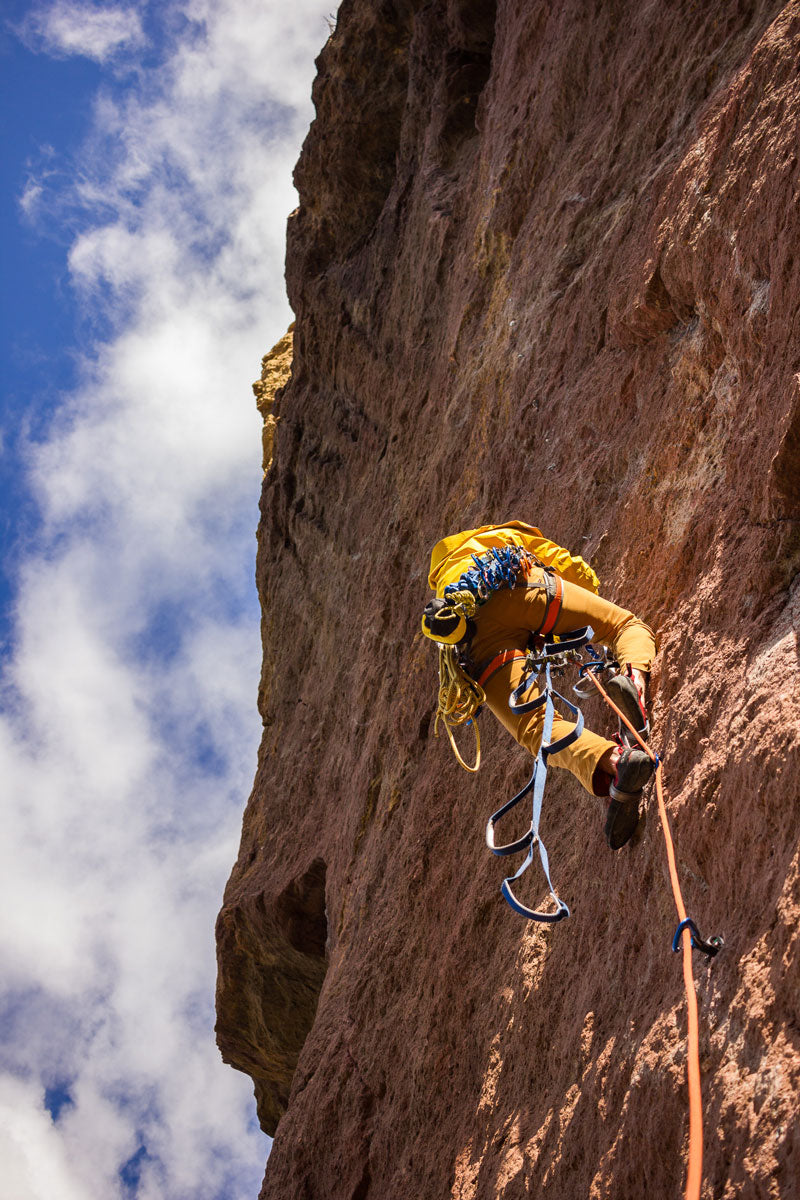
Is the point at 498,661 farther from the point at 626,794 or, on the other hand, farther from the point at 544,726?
the point at 626,794

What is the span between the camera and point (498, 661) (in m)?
4.47

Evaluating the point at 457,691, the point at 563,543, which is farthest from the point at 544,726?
the point at 563,543

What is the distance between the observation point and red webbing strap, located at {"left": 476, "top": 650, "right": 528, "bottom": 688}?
4461 millimetres

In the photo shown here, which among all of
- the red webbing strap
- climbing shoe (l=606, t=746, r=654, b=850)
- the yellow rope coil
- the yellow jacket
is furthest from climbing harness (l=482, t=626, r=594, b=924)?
the yellow jacket

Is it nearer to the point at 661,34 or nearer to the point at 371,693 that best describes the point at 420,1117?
the point at 371,693

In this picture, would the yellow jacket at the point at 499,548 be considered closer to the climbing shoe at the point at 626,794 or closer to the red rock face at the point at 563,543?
the red rock face at the point at 563,543

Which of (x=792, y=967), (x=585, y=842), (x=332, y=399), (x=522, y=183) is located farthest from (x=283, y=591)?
(x=792, y=967)

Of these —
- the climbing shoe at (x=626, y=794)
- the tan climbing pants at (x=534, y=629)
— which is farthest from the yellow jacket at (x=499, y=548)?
the climbing shoe at (x=626, y=794)

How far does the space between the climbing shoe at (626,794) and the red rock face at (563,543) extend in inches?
3.0

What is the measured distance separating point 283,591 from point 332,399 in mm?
2426

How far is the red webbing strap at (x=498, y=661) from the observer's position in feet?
14.6

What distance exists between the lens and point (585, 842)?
160 inches

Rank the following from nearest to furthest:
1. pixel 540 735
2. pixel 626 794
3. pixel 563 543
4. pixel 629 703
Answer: pixel 626 794 → pixel 629 703 → pixel 540 735 → pixel 563 543

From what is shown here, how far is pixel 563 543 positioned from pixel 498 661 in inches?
51.1
